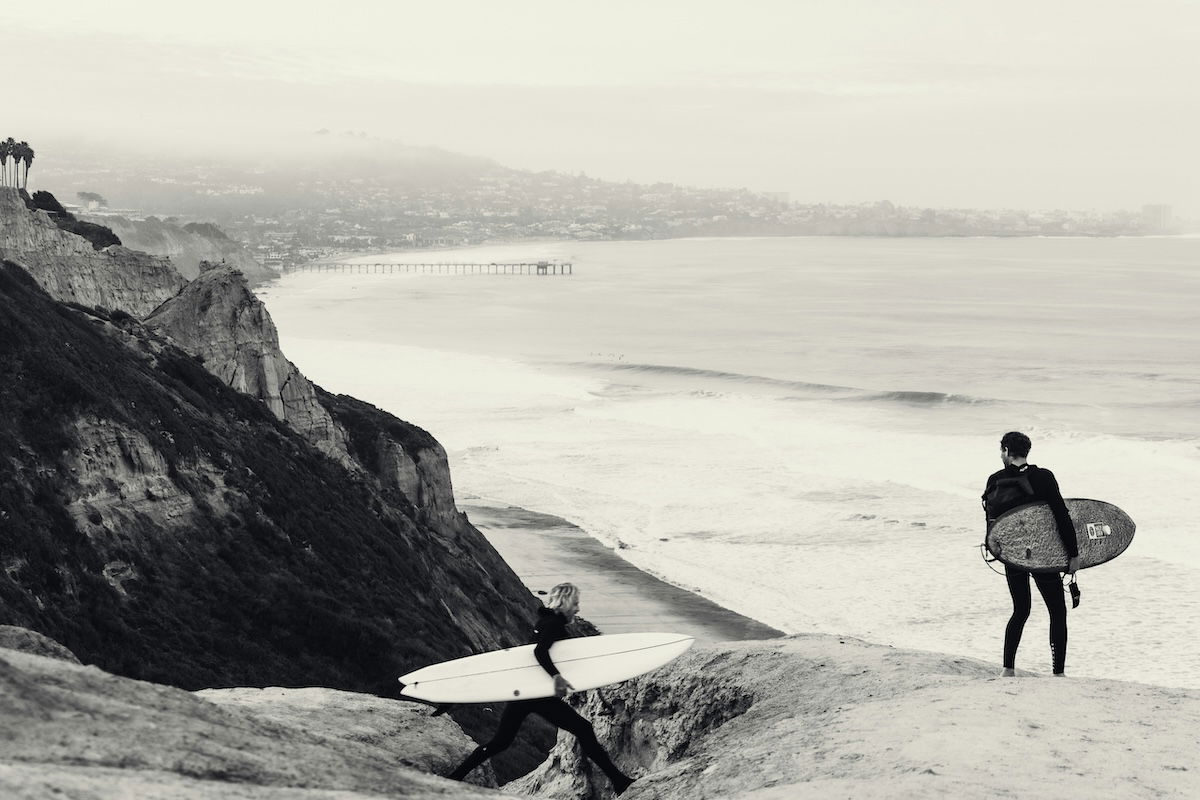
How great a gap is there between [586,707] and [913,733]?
13.3 feet

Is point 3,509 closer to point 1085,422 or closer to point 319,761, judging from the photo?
point 319,761

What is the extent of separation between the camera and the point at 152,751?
6340mm

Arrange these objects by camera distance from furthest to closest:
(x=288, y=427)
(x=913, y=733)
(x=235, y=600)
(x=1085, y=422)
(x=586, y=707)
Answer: (x=1085, y=422), (x=288, y=427), (x=235, y=600), (x=586, y=707), (x=913, y=733)

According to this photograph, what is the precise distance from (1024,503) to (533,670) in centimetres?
415

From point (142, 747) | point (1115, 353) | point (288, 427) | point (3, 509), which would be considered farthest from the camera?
point (1115, 353)

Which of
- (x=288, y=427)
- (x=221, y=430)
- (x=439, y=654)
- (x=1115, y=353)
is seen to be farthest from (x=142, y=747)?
(x=1115, y=353)

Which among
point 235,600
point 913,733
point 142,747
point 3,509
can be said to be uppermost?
point 142,747

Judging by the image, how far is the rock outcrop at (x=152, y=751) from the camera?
5.84 m

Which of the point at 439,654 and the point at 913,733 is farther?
the point at 439,654

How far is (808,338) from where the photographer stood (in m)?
109

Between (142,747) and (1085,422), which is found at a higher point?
(142,747)

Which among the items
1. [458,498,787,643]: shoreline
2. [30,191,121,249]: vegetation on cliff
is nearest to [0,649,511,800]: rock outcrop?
[458,498,787,643]: shoreline

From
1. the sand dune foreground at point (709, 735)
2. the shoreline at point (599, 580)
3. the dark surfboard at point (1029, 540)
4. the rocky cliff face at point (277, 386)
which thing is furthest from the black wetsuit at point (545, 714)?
the rocky cliff face at point (277, 386)

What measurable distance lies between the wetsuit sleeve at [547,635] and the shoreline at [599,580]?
685 inches
